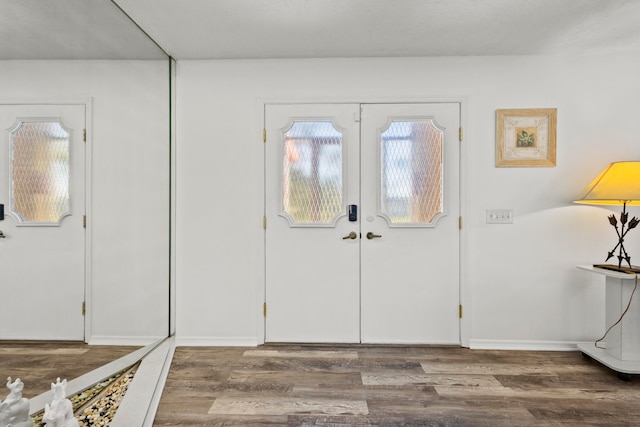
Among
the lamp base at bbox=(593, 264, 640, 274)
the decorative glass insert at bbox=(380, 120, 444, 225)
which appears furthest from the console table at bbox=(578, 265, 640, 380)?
the decorative glass insert at bbox=(380, 120, 444, 225)

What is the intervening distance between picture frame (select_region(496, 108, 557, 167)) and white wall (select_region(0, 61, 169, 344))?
272 centimetres

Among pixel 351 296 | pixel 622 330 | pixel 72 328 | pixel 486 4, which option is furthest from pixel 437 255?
pixel 72 328

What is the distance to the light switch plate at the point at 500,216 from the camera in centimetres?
325

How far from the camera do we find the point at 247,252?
10.9 ft

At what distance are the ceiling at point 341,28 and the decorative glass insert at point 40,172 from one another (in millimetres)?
454

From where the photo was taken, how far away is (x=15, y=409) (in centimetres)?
151

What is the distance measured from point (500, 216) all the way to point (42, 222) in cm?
308

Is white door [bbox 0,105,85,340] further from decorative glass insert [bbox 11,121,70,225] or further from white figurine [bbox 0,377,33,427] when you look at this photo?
white figurine [bbox 0,377,33,427]

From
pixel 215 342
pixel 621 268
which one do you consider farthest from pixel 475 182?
pixel 215 342

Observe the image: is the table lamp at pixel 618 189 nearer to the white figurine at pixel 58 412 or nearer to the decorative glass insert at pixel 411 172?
the decorative glass insert at pixel 411 172

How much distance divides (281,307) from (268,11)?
221cm

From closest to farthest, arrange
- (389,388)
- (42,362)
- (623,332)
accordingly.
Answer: (42,362)
(389,388)
(623,332)

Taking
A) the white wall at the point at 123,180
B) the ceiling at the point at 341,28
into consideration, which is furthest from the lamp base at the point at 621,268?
the white wall at the point at 123,180

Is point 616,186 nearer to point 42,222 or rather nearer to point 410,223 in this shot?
point 410,223
